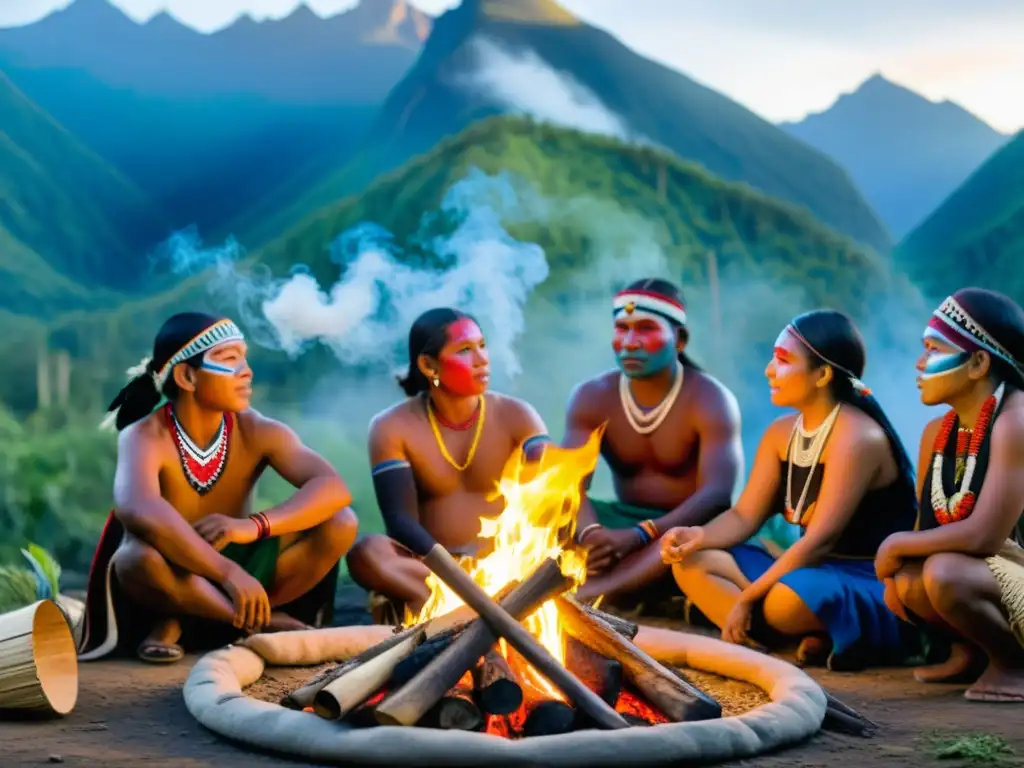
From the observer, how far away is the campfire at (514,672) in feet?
15.5

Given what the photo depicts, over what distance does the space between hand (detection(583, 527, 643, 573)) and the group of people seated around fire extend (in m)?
0.01

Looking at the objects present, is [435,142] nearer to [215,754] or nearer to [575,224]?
[575,224]

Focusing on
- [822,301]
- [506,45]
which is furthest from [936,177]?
[506,45]

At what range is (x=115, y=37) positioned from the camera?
12.4 meters

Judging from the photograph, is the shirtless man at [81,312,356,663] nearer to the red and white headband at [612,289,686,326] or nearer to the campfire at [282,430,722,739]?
the campfire at [282,430,722,739]

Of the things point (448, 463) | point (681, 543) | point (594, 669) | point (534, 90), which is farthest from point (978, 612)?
point (534, 90)

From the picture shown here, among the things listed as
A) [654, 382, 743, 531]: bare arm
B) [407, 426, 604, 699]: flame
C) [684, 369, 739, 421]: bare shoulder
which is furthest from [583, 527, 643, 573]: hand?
[407, 426, 604, 699]: flame

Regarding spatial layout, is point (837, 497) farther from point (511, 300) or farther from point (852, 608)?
point (511, 300)

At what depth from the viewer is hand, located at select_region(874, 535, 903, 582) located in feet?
19.3

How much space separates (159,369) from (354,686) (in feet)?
8.07

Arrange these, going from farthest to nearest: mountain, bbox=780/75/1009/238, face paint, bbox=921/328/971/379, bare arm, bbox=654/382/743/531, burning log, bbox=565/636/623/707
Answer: mountain, bbox=780/75/1009/238 → bare arm, bbox=654/382/743/531 → face paint, bbox=921/328/971/379 → burning log, bbox=565/636/623/707

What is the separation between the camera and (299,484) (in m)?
6.82

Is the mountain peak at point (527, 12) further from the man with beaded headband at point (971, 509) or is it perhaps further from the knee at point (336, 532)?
the man with beaded headband at point (971, 509)

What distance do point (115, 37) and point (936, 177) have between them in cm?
699
